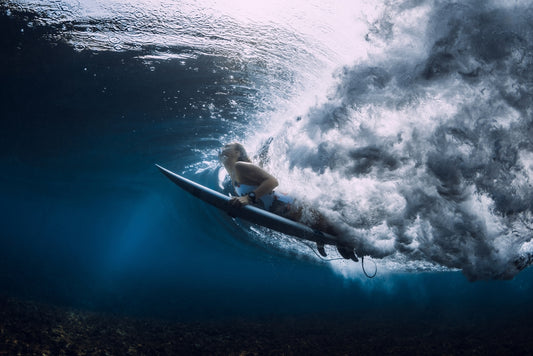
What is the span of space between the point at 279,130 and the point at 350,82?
382 cm

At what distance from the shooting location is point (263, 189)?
4.45 meters

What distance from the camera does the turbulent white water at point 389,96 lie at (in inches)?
141

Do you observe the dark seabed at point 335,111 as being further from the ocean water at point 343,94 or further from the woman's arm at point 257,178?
the woman's arm at point 257,178

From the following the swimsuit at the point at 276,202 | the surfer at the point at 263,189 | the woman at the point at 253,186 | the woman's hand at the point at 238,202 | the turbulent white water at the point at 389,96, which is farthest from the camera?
the swimsuit at the point at 276,202

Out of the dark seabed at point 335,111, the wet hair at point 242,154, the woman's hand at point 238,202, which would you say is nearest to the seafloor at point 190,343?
the dark seabed at point 335,111

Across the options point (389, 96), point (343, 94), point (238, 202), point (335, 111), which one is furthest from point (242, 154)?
point (389, 96)

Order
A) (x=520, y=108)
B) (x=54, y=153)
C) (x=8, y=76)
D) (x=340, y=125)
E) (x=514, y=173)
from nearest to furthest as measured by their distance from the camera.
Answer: (x=520, y=108) < (x=514, y=173) < (x=340, y=125) < (x=8, y=76) < (x=54, y=153)

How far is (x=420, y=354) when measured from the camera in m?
5.64

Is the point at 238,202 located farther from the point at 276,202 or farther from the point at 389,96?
the point at 389,96

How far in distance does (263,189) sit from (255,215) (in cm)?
49

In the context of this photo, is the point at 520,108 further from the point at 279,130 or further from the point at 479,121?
the point at 279,130

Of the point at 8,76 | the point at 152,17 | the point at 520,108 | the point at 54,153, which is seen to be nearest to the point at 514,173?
the point at 520,108

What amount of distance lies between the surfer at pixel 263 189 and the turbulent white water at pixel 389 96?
358mm

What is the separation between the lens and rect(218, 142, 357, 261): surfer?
4.69 meters
